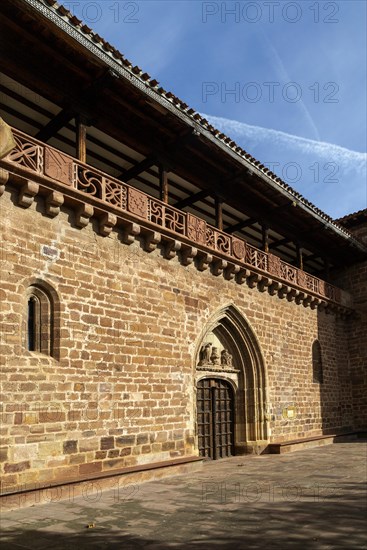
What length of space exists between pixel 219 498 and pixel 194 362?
415 cm

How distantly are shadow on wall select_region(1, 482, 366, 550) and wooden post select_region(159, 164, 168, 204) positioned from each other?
6.39 metres

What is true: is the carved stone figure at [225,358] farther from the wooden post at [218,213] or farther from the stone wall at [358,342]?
the stone wall at [358,342]

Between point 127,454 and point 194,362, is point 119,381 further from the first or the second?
point 194,362

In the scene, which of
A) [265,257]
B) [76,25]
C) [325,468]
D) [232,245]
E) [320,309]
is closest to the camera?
[76,25]

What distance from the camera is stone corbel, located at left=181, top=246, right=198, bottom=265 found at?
36.8 feet

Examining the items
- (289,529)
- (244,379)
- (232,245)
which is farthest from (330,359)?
(289,529)

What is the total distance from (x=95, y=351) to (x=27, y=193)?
2.93 m

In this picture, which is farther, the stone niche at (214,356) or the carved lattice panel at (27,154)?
the stone niche at (214,356)

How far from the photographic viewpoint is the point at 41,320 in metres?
8.11

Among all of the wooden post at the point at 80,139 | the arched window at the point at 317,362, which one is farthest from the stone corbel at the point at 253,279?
the wooden post at the point at 80,139

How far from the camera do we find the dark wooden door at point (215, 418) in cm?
1221

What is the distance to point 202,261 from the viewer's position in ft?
38.9

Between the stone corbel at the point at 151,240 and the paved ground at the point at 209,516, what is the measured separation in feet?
14.8

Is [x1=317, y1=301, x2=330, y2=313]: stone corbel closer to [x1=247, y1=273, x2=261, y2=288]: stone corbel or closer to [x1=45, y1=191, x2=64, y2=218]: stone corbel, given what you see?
[x1=247, y1=273, x2=261, y2=288]: stone corbel
